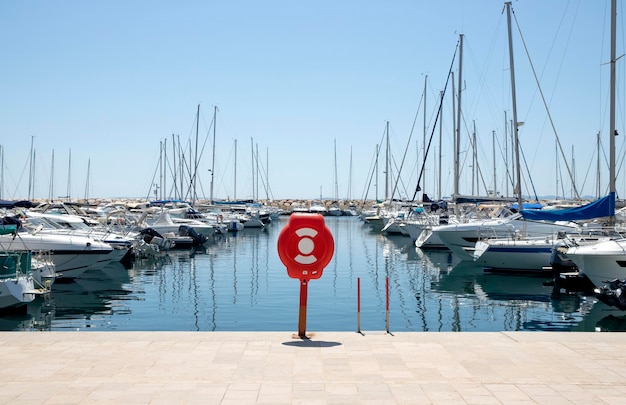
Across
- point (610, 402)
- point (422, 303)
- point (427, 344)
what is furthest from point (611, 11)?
point (610, 402)

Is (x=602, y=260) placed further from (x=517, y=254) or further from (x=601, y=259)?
(x=517, y=254)

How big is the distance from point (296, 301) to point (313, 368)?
14.5 meters

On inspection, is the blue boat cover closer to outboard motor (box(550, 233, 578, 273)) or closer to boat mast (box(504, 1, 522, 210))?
outboard motor (box(550, 233, 578, 273))

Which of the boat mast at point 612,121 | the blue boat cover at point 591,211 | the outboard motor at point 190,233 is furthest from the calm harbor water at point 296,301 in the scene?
the outboard motor at point 190,233

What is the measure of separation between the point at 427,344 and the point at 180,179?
224 feet

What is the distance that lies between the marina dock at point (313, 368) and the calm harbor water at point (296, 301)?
7.40m

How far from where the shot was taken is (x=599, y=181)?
243ft

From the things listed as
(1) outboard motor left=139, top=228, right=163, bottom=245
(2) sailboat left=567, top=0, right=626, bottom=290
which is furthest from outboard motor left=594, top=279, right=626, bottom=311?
(1) outboard motor left=139, top=228, right=163, bottom=245

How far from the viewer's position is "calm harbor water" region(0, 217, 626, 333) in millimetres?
18828

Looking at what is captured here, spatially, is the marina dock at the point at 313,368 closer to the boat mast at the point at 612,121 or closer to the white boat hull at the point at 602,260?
the white boat hull at the point at 602,260

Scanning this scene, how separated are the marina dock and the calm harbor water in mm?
7398

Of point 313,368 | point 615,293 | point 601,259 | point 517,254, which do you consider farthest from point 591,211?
point 313,368

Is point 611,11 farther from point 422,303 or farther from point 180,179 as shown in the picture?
point 180,179

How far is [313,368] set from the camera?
895cm
